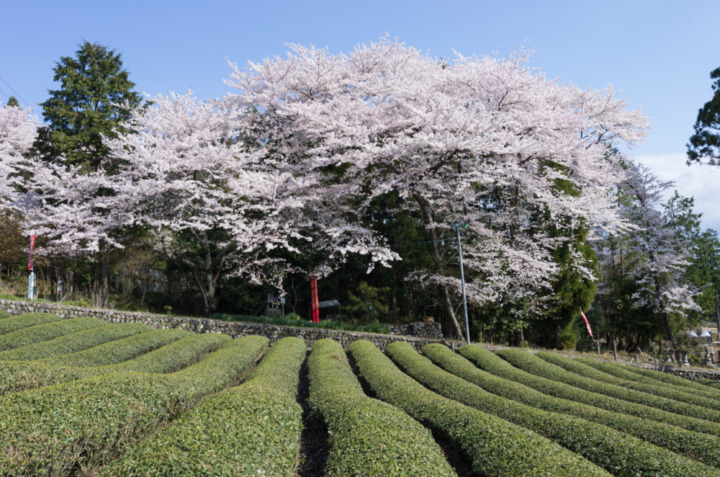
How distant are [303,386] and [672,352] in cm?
1854

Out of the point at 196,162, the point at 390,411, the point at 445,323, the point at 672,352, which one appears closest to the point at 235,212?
the point at 196,162

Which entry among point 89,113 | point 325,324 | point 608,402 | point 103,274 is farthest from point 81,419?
point 89,113

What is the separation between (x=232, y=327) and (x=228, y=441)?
44.0ft

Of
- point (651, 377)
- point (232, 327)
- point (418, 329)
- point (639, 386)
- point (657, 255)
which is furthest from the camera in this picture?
point (657, 255)

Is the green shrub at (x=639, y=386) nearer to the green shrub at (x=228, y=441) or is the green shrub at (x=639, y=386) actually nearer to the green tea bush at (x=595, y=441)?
the green tea bush at (x=595, y=441)

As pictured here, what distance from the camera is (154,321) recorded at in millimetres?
18328

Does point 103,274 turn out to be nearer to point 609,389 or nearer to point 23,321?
point 23,321

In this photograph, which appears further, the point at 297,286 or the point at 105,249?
the point at 297,286

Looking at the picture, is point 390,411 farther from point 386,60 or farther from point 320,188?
point 386,60

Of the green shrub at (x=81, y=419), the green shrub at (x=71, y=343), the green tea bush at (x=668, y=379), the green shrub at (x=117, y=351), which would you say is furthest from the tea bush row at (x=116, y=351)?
the green tea bush at (x=668, y=379)

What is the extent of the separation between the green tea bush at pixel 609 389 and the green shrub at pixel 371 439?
605 cm

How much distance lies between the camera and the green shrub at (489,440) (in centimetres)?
547

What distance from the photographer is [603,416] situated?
7906 mm

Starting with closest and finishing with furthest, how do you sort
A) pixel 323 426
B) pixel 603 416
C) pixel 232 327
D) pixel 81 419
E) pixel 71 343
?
pixel 81 419
pixel 603 416
pixel 323 426
pixel 71 343
pixel 232 327
